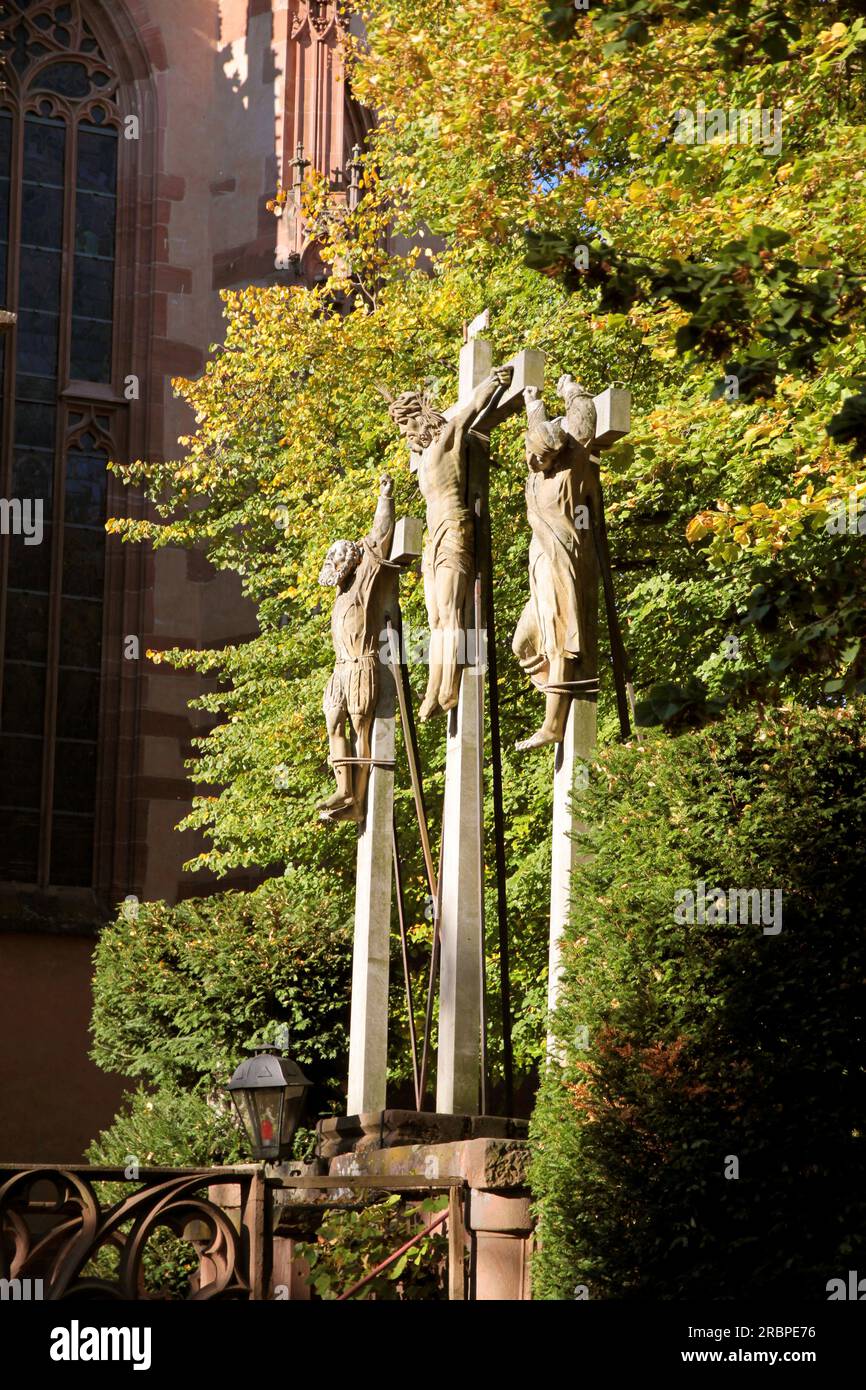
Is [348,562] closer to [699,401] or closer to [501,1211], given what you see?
[699,401]

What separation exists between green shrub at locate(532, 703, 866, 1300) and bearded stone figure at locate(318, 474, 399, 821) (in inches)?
149

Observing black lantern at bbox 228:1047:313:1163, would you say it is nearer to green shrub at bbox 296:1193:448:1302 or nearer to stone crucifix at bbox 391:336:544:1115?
stone crucifix at bbox 391:336:544:1115

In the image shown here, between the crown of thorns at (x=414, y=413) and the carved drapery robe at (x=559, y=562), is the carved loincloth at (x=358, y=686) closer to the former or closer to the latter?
the crown of thorns at (x=414, y=413)

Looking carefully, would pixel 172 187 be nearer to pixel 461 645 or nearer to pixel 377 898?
pixel 377 898

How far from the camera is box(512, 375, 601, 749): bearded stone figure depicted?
350 inches

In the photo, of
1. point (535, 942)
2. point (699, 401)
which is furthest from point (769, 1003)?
point (535, 942)

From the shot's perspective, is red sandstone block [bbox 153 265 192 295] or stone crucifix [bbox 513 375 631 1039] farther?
red sandstone block [bbox 153 265 192 295]
